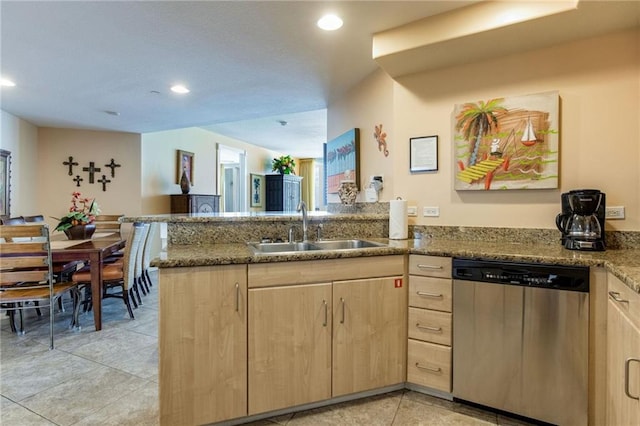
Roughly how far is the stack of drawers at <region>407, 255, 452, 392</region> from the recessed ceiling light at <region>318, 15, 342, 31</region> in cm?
154

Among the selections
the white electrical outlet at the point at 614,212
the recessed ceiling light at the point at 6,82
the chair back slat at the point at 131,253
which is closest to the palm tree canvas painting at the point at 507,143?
the white electrical outlet at the point at 614,212

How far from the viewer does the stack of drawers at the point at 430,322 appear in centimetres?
191

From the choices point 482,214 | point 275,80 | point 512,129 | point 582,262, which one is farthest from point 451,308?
point 275,80

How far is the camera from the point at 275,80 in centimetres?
309

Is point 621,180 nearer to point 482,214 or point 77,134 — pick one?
point 482,214

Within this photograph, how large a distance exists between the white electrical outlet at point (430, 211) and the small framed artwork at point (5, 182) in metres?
4.96

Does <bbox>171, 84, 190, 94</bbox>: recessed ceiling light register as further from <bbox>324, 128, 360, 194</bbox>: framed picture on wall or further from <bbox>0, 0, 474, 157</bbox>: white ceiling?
<bbox>324, 128, 360, 194</bbox>: framed picture on wall

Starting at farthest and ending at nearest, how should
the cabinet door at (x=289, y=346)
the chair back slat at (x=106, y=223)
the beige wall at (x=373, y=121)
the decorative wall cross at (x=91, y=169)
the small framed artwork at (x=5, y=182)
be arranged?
the decorative wall cross at (x=91, y=169) < the chair back slat at (x=106, y=223) < the small framed artwork at (x=5, y=182) < the beige wall at (x=373, y=121) < the cabinet door at (x=289, y=346)

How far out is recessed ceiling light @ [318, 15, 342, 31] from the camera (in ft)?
6.72

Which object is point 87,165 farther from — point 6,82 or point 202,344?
point 202,344

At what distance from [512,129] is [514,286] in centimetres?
109

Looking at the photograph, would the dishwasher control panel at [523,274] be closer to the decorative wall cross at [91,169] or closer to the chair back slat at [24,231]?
the chair back slat at [24,231]

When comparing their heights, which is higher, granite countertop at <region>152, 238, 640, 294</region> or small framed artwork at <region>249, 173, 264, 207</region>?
small framed artwork at <region>249, 173, 264, 207</region>

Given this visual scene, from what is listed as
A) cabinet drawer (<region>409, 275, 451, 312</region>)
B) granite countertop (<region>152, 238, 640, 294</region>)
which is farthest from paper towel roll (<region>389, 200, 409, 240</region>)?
cabinet drawer (<region>409, 275, 451, 312</region>)
